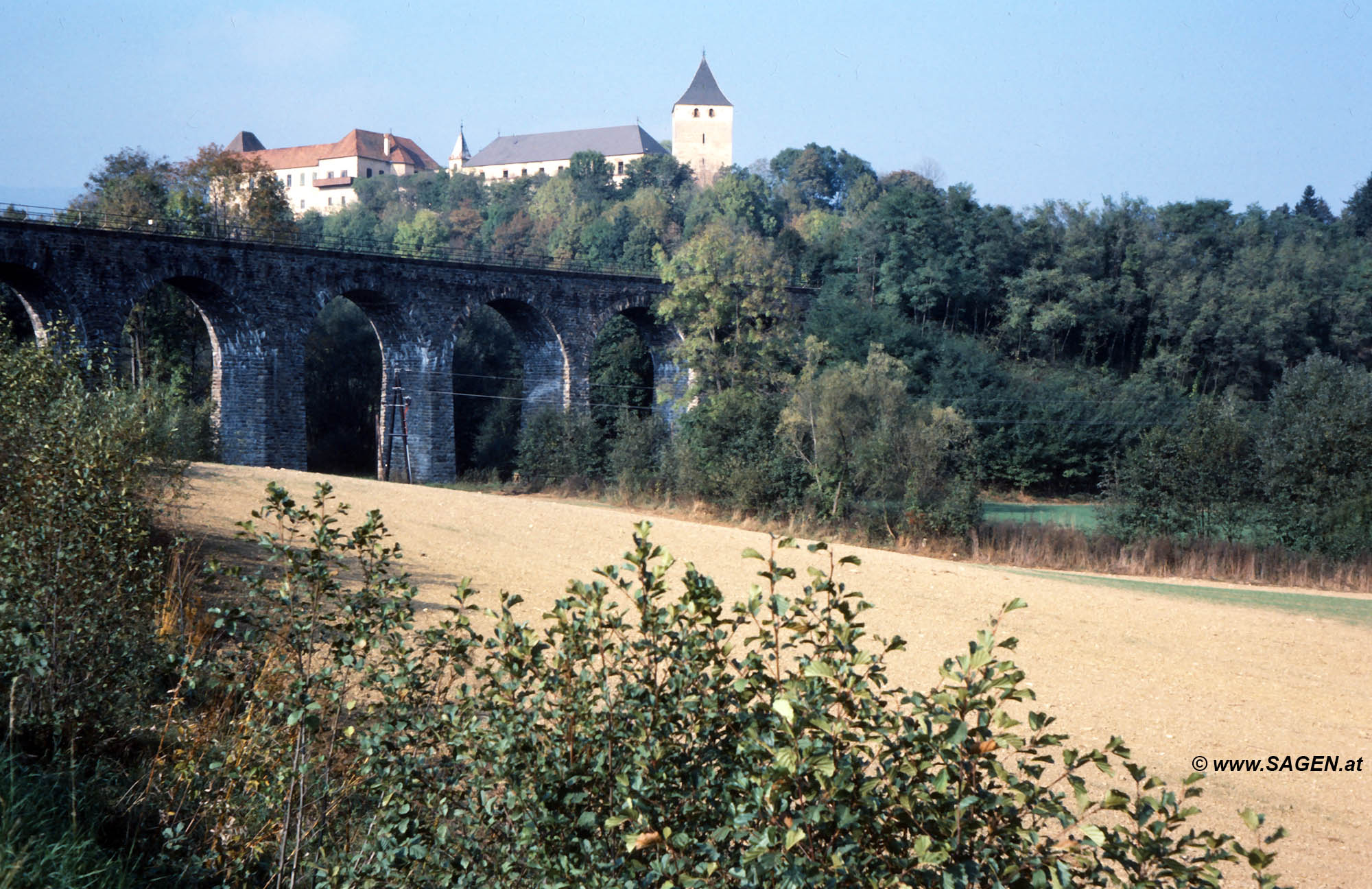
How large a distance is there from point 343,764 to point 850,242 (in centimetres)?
3971

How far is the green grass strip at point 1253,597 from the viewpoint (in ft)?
48.6

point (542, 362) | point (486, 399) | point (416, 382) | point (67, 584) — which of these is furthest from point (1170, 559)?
point (486, 399)

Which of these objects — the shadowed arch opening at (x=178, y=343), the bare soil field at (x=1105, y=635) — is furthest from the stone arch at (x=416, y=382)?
the bare soil field at (x=1105, y=635)

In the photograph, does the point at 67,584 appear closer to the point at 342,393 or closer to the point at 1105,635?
the point at 1105,635

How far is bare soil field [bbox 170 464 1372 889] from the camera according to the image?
7020mm

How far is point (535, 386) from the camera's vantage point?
34844 millimetres

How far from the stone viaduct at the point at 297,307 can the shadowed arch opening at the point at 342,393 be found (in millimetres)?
5958

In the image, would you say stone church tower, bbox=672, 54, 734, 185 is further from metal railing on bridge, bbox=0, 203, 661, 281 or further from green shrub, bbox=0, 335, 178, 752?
green shrub, bbox=0, 335, 178, 752

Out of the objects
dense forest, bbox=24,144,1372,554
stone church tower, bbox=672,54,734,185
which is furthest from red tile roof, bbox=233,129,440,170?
dense forest, bbox=24,144,1372,554

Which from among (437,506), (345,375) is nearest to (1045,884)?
(437,506)

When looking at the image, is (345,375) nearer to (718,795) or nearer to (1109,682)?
(1109,682)

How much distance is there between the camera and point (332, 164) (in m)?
97.2

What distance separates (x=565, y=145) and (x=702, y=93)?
13760 millimetres

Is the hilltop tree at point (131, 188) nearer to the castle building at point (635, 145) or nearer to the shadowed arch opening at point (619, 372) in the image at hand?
the shadowed arch opening at point (619, 372)
